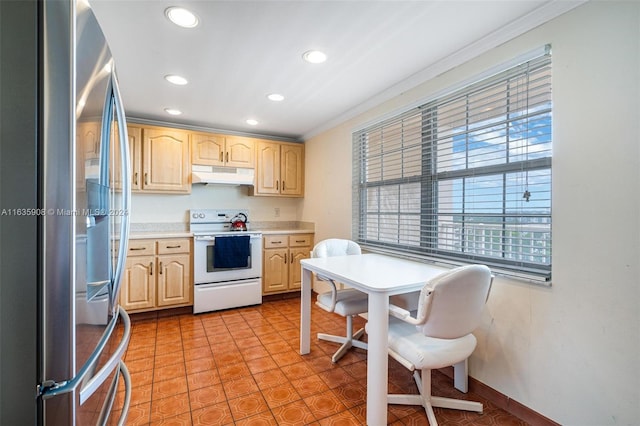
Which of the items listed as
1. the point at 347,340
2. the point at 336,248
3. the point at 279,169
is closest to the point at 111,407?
the point at 347,340

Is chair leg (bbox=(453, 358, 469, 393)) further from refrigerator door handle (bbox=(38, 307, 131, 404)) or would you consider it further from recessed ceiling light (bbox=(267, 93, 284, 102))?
recessed ceiling light (bbox=(267, 93, 284, 102))

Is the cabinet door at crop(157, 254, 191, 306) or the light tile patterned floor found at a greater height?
the cabinet door at crop(157, 254, 191, 306)

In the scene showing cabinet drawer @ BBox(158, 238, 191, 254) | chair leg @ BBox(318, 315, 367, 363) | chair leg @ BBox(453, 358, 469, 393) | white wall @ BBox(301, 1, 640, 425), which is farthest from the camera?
cabinet drawer @ BBox(158, 238, 191, 254)

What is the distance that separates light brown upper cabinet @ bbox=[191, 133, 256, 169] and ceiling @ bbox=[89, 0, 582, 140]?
2.35ft

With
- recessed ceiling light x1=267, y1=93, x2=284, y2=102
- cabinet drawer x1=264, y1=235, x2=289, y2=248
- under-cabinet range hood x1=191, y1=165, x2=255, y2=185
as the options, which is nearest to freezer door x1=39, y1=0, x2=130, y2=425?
recessed ceiling light x1=267, y1=93, x2=284, y2=102

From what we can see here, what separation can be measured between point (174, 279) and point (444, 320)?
2.87 m

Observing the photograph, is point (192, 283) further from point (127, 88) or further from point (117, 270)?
point (117, 270)

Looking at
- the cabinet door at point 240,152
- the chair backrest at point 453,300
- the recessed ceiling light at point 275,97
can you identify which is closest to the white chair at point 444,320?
the chair backrest at point 453,300

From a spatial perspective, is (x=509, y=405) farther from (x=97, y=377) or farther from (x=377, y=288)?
(x=97, y=377)

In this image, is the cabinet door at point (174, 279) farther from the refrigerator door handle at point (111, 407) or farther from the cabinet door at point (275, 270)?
the refrigerator door handle at point (111, 407)

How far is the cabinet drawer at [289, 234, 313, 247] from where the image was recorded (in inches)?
153

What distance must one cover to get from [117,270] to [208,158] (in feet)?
9.32

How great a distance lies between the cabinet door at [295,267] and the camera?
12.8 feet

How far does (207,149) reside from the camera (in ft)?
12.0
